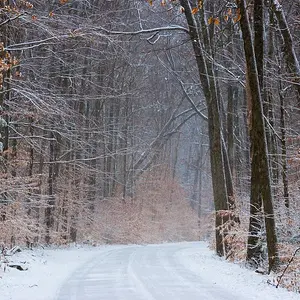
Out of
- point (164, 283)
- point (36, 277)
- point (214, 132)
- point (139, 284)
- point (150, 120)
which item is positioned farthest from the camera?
point (150, 120)

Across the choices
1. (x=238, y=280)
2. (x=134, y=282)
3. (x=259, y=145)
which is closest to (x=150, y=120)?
(x=259, y=145)

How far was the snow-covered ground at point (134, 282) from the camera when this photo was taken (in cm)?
862

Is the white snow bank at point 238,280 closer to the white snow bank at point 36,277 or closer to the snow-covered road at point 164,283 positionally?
the snow-covered road at point 164,283

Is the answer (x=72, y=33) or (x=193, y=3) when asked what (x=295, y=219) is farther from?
(x=193, y=3)

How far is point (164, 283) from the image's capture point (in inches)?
397

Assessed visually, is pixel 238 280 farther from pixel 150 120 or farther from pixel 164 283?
pixel 150 120

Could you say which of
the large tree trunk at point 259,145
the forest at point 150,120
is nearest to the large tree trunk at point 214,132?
the forest at point 150,120

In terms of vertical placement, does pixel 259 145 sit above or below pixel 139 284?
above

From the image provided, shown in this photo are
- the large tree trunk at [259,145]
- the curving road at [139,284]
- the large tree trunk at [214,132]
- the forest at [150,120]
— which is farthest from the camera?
the large tree trunk at [214,132]

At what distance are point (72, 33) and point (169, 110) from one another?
30524mm

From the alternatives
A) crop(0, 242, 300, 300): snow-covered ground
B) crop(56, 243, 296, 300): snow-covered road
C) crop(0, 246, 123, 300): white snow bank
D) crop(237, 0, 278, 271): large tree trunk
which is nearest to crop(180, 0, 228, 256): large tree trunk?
crop(0, 242, 300, 300): snow-covered ground

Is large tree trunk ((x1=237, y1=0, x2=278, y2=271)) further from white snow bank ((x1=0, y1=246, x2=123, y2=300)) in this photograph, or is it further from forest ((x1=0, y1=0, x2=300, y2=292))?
white snow bank ((x1=0, y1=246, x2=123, y2=300))

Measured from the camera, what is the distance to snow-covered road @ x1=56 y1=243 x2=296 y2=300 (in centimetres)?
855

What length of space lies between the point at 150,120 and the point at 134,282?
3230 centimetres
